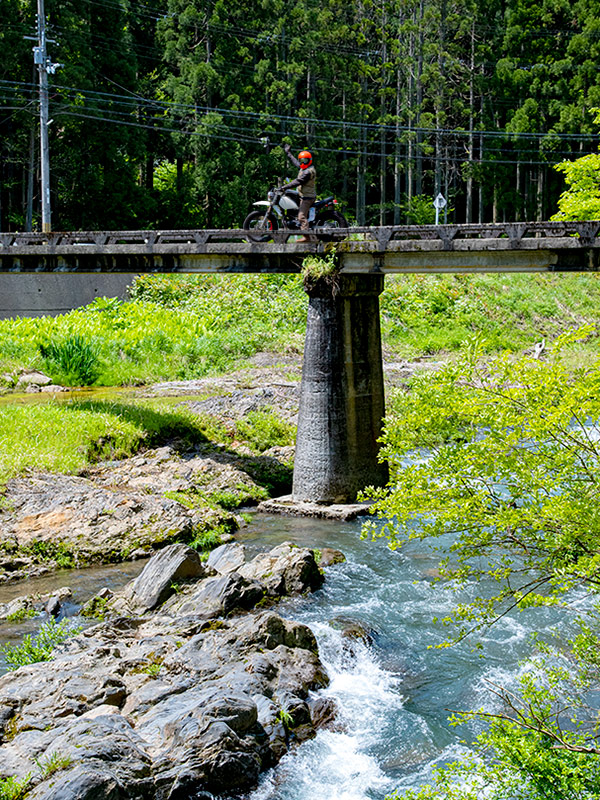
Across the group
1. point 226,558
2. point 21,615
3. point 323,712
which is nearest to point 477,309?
point 226,558

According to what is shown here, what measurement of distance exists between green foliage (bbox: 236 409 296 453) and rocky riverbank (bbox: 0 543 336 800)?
8.95 m

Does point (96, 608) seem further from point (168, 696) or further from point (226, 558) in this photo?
point (168, 696)

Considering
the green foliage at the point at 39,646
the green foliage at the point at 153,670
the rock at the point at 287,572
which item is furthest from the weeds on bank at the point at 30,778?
the rock at the point at 287,572

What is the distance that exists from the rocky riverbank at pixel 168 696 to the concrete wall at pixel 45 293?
2343 centimetres

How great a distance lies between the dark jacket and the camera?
19.0m

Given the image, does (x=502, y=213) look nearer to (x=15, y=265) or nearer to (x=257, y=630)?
(x=15, y=265)

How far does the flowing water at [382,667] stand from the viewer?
898 cm

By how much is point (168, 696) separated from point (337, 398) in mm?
9809

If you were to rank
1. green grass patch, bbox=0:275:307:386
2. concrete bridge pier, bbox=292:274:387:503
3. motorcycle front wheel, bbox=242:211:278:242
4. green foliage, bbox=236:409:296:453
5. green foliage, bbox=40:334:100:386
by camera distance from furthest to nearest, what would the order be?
1. green grass patch, bbox=0:275:307:386
2. green foliage, bbox=40:334:100:386
3. green foliage, bbox=236:409:296:453
4. motorcycle front wheel, bbox=242:211:278:242
5. concrete bridge pier, bbox=292:274:387:503

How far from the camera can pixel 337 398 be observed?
1858 centimetres

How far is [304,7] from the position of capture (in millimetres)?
53219

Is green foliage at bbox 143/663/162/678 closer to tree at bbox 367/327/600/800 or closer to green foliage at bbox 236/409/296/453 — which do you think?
Result: tree at bbox 367/327/600/800

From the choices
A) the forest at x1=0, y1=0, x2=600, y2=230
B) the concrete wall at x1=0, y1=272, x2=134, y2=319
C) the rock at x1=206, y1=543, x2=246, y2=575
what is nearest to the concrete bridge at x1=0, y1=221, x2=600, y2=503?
the rock at x1=206, y1=543, x2=246, y2=575

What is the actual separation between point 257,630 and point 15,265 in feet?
51.6
